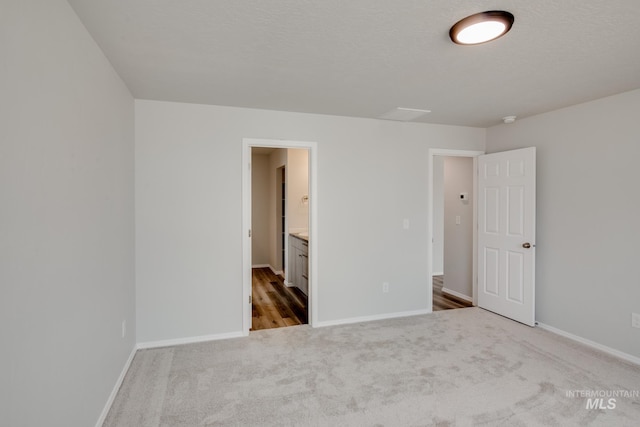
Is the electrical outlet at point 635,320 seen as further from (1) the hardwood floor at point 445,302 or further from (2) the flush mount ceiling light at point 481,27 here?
(2) the flush mount ceiling light at point 481,27

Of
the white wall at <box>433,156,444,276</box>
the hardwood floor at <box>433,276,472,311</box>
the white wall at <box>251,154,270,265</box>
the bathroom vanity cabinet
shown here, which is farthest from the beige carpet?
the white wall at <box>251,154,270,265</box>

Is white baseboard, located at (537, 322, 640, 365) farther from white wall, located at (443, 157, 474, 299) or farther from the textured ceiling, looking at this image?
the textured ceiling

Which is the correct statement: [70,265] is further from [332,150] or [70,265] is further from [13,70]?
[332,150]

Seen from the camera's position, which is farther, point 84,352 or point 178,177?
point 178,177

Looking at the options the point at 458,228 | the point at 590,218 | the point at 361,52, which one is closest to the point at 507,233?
the point at 590,218

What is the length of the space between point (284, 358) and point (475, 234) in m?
A: 3.02

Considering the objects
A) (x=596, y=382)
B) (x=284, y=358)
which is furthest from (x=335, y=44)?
(x=596, y=382)

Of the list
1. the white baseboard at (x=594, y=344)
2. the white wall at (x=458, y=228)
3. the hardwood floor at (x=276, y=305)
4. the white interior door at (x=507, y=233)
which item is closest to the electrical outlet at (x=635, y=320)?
the white baseboard at (x=594, y=344)

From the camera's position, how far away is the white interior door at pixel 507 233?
3711 mm

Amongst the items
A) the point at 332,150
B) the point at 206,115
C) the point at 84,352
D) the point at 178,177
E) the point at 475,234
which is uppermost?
the point at 206,115

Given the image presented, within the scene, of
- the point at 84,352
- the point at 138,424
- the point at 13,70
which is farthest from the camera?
the point at 138,424

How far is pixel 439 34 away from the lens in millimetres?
1927

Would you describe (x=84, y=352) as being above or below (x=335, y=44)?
below

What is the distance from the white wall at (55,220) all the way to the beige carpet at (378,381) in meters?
0.56
